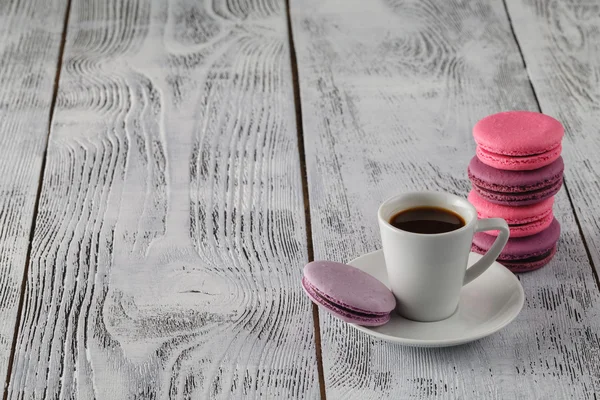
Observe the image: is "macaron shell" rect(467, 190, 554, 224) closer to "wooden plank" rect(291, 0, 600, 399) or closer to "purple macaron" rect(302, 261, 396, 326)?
"wooden plank" rect(291, 0, 600, 399)

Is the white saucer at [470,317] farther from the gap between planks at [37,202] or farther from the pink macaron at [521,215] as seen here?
the gap between planks at [37,202]

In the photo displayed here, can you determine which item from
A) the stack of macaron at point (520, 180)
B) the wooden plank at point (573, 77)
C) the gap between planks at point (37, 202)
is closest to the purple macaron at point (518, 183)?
the stack of macaron at point (520, 180)

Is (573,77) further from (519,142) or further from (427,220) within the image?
(427,220)

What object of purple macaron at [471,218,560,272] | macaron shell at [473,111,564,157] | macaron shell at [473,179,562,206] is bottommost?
purple macaron at [471,218,560,272]

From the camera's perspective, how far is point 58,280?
92 cm

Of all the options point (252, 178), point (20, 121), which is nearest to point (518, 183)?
point (252, 178)

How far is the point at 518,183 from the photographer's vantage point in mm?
853

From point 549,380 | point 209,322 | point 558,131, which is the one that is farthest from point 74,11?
point 549,380

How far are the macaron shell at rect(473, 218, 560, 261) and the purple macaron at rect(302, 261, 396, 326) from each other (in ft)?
0.52

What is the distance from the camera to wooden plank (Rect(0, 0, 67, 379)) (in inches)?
36.4

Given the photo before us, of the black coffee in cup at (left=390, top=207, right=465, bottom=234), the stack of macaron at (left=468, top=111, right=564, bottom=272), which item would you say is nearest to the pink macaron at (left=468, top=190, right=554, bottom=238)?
the stack of macaron at (left=468, top=111, right=564, bottom=272)

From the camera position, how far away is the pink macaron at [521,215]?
0.88m

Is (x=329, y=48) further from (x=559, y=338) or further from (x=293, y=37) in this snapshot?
(x=559, y=338)

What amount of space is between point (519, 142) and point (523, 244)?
4.7 inches
